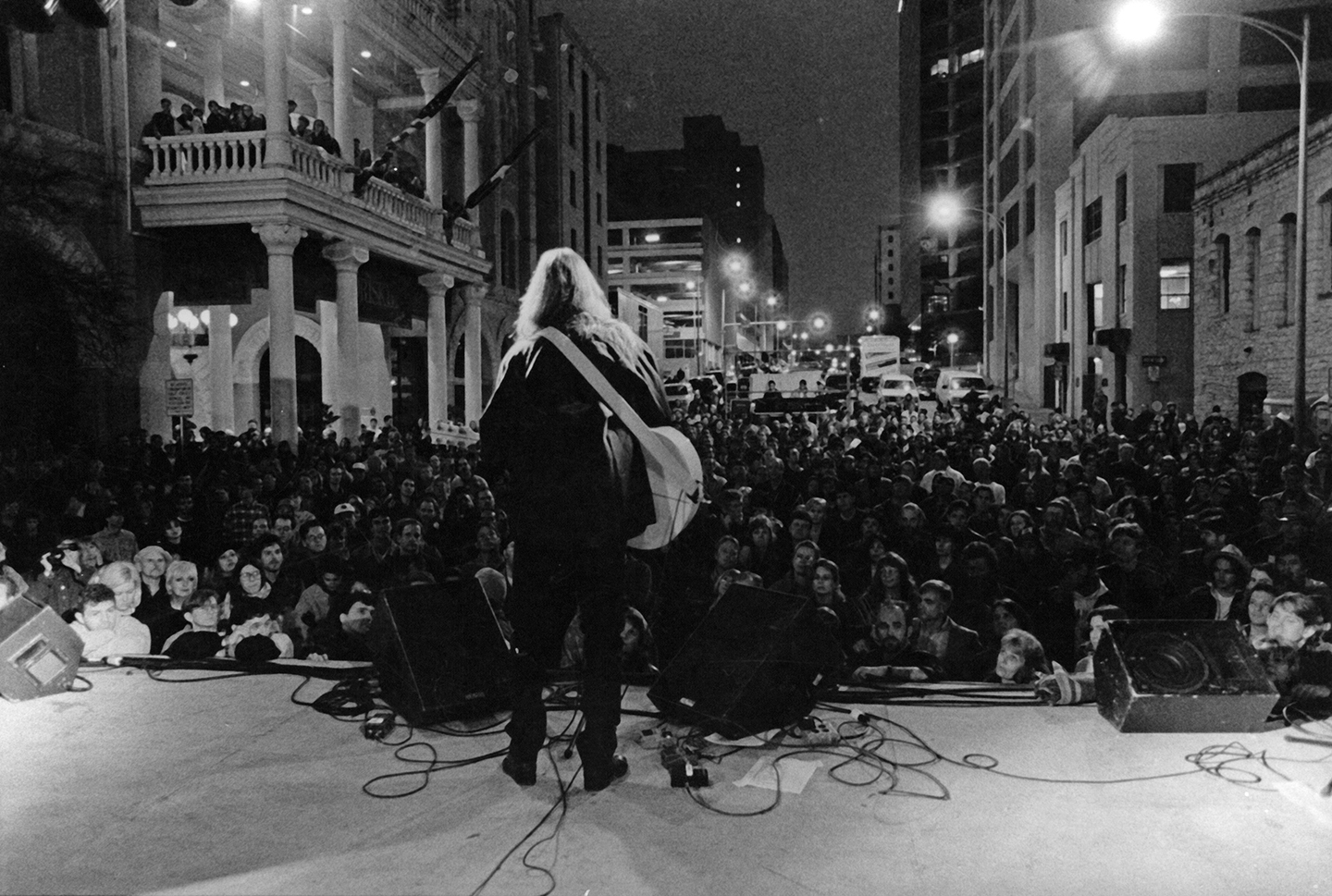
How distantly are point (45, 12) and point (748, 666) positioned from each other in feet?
20.7

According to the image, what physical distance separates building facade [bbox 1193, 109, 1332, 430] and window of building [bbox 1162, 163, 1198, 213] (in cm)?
200

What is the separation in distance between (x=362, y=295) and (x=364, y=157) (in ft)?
10.7

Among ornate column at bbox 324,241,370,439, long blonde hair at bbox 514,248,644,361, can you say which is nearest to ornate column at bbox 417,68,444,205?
ornate column at bbox 324,241,370,439

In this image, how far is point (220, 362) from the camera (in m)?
26.3

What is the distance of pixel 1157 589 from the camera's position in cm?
746

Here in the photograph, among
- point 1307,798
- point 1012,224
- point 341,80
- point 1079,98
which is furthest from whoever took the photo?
point 1012,224

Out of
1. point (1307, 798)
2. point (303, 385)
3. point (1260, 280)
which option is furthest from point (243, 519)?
point (1260, 280)

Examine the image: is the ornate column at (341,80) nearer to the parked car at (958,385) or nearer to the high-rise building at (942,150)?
the parked car at (958,385)

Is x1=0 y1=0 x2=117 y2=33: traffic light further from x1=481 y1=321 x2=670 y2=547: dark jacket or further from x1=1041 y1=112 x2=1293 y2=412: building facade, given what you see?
x1=1041 y1=112 x2=1293 y2=412: building facade

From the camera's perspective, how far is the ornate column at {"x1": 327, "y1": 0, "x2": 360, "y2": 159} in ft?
75.2

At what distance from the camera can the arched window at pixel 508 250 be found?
3928 cm

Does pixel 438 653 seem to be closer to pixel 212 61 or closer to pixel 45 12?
pixel 45 12

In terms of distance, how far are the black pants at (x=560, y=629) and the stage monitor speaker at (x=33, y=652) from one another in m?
2.56

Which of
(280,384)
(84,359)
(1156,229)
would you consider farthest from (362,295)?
(1156,229)
